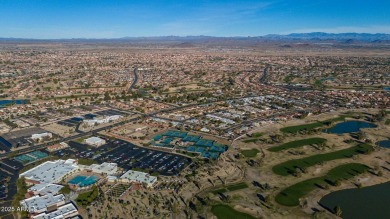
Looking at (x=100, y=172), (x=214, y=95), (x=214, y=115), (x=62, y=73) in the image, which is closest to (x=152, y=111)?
(x=214, y=115)

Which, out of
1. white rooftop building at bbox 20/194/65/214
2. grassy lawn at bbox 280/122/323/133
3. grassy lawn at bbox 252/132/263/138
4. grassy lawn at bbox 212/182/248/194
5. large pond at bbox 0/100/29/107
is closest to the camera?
white rooftop building at bbox 20/194/65/214

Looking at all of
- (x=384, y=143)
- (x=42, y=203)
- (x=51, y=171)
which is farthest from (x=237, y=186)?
(x=384, y=143)

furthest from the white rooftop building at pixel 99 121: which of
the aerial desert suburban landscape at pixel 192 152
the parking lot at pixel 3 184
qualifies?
the parking lot at pixel 3 184

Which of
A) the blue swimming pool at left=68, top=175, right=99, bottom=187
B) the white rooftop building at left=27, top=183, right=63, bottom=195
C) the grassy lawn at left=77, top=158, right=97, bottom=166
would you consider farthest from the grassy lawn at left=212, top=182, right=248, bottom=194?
the grassy lawn at left=77, top=158, right=97, bottom=166

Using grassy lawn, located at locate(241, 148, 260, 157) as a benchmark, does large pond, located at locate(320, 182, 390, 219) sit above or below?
below

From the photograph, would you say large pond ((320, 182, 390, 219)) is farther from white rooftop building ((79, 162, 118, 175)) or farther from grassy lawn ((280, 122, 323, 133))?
white rooftop building ((79, 162, 118, 175))

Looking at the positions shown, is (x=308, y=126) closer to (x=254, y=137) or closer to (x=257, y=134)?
(x=257, y=134)
